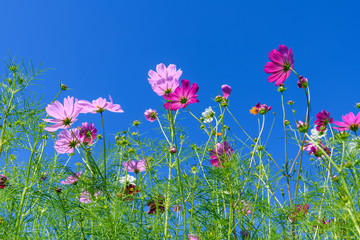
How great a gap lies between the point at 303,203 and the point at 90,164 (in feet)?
3.39

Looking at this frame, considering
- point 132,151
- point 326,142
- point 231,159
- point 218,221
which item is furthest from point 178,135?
point 326,142

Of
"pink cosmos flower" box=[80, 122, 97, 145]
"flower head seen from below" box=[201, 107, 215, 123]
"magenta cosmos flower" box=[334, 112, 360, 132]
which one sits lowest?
"magenta cosmos flower" box=[334, 112, 360, 132]

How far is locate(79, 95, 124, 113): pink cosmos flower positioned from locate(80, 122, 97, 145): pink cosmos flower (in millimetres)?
235

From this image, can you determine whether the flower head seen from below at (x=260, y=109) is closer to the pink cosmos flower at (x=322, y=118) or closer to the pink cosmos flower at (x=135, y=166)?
the pink cosmos flower at (x=322, y=118)

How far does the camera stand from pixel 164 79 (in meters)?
1.47

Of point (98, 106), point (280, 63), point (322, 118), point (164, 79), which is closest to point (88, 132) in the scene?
point (98, 106)

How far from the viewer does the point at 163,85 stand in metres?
1.46

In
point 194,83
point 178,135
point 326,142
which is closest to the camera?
point 194,83

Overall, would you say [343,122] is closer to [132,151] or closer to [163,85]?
[163,85]

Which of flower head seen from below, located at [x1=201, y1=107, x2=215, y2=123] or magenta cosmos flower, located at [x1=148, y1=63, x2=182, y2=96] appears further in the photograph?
flower head seen from below, located at [x1=201, y1=107, x2=215, y2=123]

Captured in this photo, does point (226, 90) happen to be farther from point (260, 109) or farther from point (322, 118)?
point (322, 118)

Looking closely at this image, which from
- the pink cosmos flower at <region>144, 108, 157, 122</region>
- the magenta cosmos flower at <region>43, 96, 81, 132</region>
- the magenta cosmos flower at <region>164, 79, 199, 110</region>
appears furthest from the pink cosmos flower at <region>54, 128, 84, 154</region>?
the pink cosmos flower at <region>144, 108, 157, 122</region>

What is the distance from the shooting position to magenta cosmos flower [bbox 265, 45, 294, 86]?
4.53ft

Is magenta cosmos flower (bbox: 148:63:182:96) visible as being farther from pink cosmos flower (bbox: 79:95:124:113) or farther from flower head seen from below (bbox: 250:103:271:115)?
flower head seen from below (bbox: 250:103:271:115)
